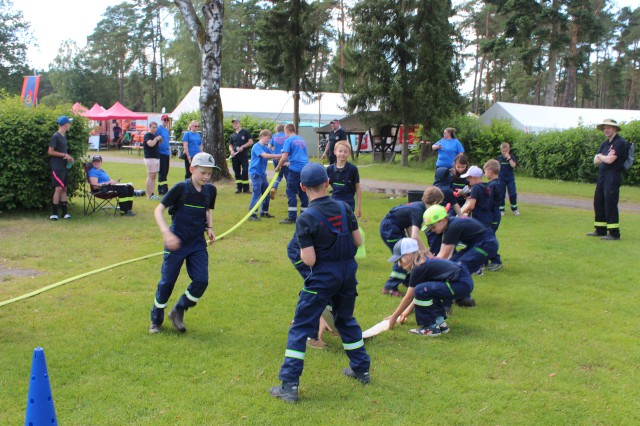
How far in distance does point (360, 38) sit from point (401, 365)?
75.1ft

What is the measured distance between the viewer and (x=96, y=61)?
74.1 metres

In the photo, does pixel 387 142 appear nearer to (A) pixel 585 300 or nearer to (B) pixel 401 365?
(A) pixel 585 300

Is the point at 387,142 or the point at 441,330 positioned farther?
the point at 387,142

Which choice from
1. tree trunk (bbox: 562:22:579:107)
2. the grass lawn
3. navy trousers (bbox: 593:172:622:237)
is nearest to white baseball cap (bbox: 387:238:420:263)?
the grass lawn

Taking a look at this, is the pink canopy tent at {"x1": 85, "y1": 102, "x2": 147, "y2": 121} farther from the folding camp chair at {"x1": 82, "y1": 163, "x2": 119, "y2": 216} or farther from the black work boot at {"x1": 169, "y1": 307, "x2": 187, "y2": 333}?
the black work boot at {"x1": 169, "y1": 307, "x2": 187, "y2": 333}

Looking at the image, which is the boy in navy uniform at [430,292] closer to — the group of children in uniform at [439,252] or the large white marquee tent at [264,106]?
the group of children in uniform at [439,252]

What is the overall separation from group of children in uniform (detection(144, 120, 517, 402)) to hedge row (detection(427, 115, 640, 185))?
1462 cm

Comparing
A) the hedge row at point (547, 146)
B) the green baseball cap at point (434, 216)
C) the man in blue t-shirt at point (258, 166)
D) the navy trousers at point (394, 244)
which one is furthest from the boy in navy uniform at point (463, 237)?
the hedge row at point (547, 146)

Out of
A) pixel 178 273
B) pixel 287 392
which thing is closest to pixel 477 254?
A: pixel 287 392

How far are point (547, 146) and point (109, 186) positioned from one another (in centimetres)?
1757

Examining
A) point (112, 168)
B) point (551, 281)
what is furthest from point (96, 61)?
point (551, 281)

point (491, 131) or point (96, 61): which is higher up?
point (96, 61)

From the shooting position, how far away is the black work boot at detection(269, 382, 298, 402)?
426cm

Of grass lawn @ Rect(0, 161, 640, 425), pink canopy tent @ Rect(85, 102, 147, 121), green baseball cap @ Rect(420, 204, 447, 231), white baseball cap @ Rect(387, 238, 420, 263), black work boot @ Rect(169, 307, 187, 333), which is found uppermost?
pink canopy tent @ Rect(85, 102, 147, 121)
